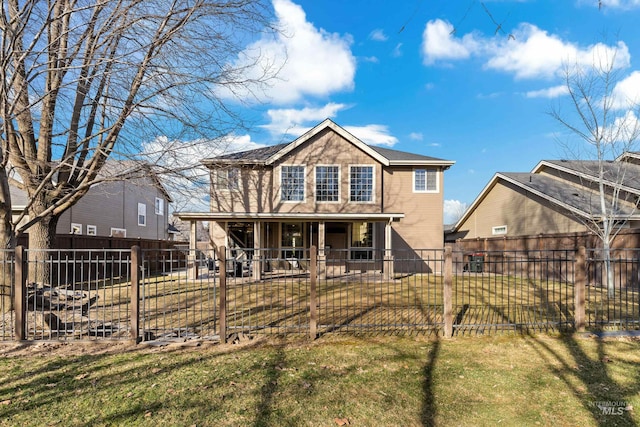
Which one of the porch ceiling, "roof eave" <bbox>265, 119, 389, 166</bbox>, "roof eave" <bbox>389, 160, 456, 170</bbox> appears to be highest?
"roof eave" <bbox>265, 119, 389, 166</bbox>

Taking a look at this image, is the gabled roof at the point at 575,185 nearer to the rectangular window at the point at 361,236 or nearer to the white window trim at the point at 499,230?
the white window trim at the point at 499,230

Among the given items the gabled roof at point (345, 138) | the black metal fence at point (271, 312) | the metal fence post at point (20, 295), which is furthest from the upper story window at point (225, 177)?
the gabled roof at point (345, 138)

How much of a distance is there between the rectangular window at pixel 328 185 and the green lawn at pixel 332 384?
461 inches

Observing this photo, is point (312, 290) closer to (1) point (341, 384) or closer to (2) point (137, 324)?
(1) point (341, 384)

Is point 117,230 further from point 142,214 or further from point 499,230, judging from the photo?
point 499,230

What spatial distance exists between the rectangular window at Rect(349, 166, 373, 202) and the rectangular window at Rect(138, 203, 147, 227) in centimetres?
1893

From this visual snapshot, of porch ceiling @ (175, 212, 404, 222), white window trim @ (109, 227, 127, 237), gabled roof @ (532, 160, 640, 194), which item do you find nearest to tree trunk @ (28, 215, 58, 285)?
porch ceiling @ (175, 212, 404, 222)

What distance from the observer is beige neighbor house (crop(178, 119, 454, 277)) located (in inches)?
678

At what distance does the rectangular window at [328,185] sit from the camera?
17.4 metres

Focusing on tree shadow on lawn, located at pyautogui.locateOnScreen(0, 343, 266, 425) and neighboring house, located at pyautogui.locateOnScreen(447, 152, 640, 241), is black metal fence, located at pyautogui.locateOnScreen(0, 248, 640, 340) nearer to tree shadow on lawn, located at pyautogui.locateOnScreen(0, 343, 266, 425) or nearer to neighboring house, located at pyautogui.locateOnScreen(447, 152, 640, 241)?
tree shadow on lawn, located at pyautogui.locateOnScreen(0, 343, 266, 425)

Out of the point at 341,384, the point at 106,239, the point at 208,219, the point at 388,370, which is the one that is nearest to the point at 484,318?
the point at 388,370

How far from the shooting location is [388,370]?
477 centimetres

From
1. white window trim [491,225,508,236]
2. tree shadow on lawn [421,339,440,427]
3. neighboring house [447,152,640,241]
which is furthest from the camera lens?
white window trim [491,225,508,236]

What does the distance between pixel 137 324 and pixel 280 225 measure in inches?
462
